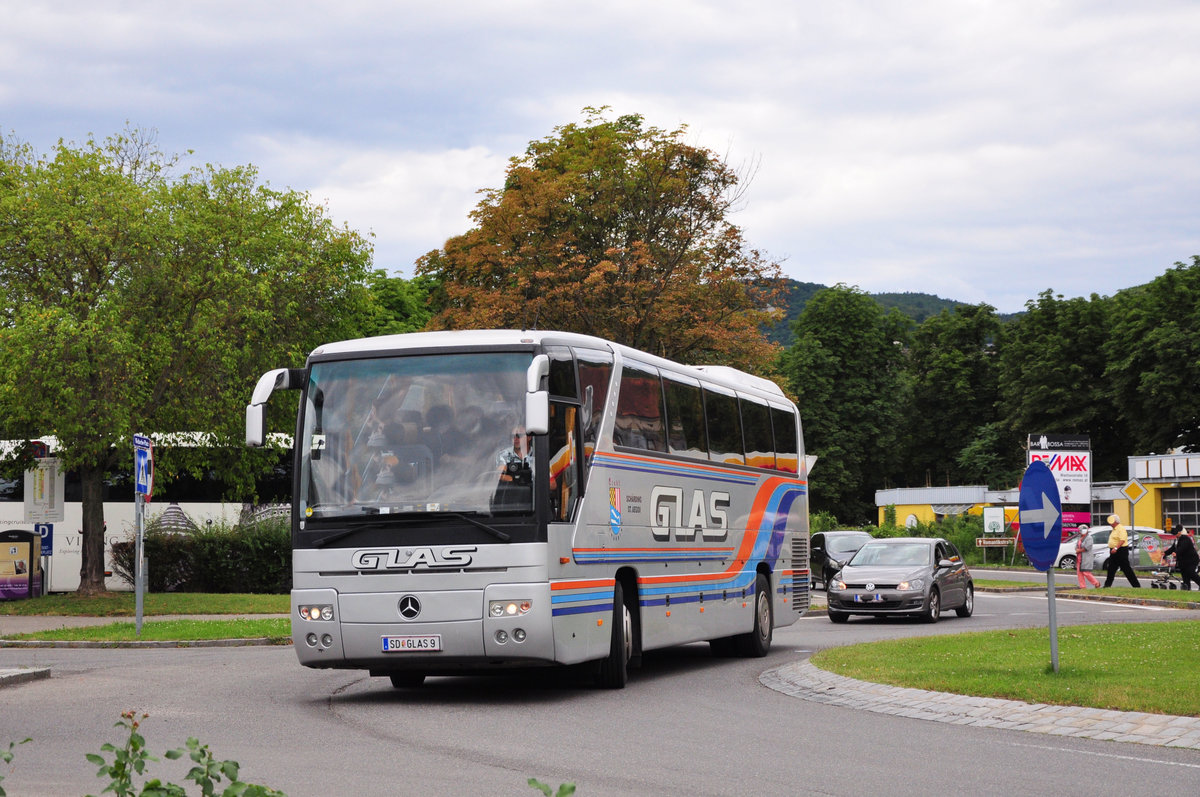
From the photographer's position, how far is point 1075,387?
75.2 m

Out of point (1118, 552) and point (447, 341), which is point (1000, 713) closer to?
point (447, 341)

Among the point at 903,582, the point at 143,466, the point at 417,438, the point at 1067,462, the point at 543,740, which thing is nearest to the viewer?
the point at 543,740

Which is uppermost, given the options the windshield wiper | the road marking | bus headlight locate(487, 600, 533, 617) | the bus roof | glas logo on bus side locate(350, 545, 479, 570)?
the bus roof

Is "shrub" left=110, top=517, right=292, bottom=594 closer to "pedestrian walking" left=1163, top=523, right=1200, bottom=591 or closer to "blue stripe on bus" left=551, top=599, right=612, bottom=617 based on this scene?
"pedestrian walking" left=1163, top=523, right=1200, bottom=591

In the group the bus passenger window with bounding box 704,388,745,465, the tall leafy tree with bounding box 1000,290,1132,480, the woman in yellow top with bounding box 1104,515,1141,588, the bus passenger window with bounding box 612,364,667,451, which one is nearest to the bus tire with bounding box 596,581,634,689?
the bus passenger window with bounding box 612,364,667,451

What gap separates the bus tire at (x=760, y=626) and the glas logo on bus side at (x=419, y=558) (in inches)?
284

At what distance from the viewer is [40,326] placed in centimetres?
2875

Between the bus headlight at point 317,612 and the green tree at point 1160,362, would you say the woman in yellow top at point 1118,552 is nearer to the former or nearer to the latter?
the bus headlight at point 317,612

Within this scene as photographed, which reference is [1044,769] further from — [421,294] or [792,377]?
[792,377]

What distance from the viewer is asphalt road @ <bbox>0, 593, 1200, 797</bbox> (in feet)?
29.3

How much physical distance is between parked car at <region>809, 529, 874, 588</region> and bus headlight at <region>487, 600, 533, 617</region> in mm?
25036

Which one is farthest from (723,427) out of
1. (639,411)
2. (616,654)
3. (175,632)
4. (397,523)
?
(175,632)

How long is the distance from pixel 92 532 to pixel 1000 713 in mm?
25256

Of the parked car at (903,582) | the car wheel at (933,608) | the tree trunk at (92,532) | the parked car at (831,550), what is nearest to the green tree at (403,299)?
the parked car at (831,550)
